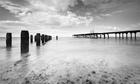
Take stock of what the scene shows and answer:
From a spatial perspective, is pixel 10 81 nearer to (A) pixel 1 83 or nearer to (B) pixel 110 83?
(A) pixel 1 83

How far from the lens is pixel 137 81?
217 cm

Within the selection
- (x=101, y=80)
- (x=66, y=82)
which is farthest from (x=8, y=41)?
(x=101, y=80)

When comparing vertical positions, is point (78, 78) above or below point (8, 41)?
below

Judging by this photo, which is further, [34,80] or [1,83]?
[34,80]

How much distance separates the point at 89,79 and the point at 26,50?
19.1 ft

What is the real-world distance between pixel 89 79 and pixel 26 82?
173 centimetres

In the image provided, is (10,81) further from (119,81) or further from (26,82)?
(119,81)

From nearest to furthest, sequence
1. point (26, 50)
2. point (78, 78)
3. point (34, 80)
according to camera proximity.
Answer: point (34, 80), point (78, 78), point (26, 50)

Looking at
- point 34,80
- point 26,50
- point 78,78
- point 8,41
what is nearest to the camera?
point 34,80

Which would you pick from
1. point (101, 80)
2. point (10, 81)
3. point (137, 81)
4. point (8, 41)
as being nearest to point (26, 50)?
point (10, 81)

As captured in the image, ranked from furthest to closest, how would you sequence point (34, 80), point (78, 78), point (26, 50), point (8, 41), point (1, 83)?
1. point (8, 41)
2. point (26, 50)
3. point (78, 78)
4. point (34, 80)
5. point (1, 83)

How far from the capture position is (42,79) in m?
2.30

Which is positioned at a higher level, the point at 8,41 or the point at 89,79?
the point at 8,41

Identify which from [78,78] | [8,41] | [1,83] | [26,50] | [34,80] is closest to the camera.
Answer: [1,83]
